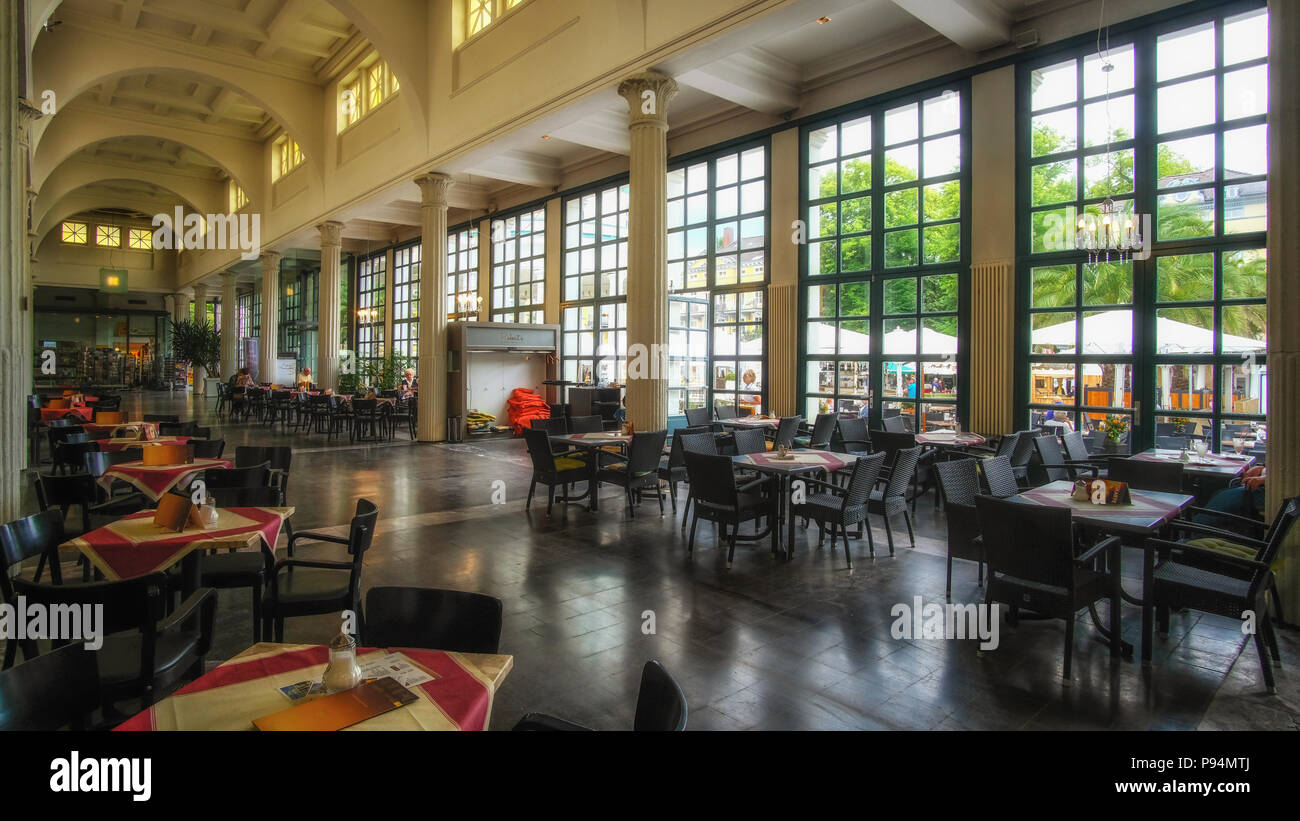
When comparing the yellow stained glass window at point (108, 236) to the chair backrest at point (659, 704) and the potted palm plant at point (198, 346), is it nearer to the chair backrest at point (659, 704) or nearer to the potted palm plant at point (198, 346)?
the potted palm plant at point (198, 346)

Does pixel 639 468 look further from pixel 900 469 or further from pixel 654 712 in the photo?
pixel 654 712

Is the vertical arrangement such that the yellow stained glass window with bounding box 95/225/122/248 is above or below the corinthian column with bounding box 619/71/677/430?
above

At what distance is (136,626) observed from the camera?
8.05ft

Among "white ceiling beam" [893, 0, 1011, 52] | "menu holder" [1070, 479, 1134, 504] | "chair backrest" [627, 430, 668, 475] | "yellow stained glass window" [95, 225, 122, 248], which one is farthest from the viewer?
"yellow stained glass window" [95, 225, 122, 248]

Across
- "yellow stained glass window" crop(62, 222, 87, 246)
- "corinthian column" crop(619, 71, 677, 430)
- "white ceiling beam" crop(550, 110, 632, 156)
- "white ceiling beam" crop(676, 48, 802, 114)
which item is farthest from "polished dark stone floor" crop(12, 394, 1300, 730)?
"yellow stained glass window" crop(62, 222, 87, 246)

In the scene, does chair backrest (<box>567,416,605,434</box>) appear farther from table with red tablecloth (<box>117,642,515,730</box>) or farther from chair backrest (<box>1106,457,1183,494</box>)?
table with red tablecloth (<box>117,642,515,730</box>)

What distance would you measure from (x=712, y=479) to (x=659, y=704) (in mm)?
3676

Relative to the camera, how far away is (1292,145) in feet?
12.9

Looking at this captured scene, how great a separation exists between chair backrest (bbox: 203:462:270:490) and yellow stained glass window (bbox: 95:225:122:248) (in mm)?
32641

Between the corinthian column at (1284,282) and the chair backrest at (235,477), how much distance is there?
6422 mm

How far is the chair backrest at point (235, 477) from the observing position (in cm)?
472

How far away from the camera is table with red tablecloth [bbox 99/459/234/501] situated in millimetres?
4836
